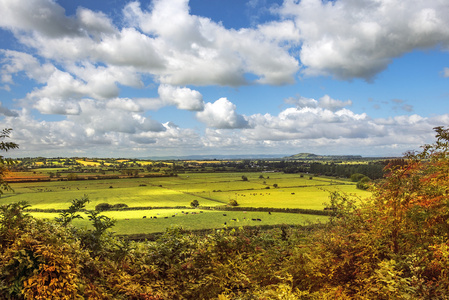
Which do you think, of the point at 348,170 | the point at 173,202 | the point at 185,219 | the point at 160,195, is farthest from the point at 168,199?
the point at 348,170

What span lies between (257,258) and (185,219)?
4649 cm

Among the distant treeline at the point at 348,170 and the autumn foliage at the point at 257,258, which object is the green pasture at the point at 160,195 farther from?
the autumn foliage at the point at 257,258

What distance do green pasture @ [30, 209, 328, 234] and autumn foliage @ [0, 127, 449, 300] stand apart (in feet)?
122

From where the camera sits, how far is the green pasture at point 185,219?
4609 cm

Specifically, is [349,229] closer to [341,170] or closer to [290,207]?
[290,207]

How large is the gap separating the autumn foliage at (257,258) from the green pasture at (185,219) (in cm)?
3711

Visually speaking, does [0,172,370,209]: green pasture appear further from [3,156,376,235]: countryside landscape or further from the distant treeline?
the distant treeline

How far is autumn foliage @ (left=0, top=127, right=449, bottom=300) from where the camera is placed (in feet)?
19.1

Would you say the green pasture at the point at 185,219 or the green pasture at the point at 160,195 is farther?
the green pasture at the point at 160,195

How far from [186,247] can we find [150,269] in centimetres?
119

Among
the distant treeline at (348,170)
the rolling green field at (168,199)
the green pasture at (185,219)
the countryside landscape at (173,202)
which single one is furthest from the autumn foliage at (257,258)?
the distant treeline at (348,170)

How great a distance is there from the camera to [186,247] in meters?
8.07

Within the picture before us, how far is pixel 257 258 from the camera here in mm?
7922

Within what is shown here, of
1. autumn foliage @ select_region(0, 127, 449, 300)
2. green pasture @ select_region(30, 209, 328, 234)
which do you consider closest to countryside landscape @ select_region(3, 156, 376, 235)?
green pasture @ select_region(30, 209, 328, 234)
